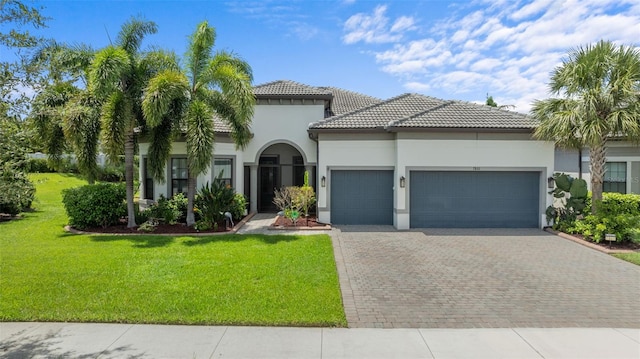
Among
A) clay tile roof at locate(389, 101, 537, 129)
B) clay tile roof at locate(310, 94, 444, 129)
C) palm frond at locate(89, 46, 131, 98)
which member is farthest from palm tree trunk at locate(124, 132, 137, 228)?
clay tile roof at locate(389, 101, 537, 129)

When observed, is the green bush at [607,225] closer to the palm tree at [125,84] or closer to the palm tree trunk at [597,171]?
the palm tree trunk at [597,171]

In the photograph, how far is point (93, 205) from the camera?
12727 mm

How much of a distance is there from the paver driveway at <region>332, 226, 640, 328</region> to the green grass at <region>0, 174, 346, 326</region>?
2.43 ft

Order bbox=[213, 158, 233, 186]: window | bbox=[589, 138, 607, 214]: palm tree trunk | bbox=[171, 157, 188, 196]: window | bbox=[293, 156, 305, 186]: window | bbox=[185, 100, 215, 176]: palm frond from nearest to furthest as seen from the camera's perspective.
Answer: bbox=[185, 100, 215, 176]: palm frond → bbox=[589, 138, 607, 214]: palm tree trunk → bbox=[171, 157, 188, 196]: window → bbox=[213, 158, 233, 186]: window → bbox=[293, 156, 305, 186]: window

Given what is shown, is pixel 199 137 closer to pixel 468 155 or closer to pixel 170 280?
pixel 170 280

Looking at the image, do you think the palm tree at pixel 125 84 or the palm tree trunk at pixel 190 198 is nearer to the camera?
the palm tree at pixel 125 84

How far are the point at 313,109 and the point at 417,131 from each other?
576 cm

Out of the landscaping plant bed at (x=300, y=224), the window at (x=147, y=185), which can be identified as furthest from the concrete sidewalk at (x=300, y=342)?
the window at (x=147, y=185)

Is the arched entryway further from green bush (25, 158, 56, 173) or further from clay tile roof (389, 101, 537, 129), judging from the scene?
green bush (25, 158, 56, 173)

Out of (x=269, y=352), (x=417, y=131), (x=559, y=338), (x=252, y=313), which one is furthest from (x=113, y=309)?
(x=417, y=131)

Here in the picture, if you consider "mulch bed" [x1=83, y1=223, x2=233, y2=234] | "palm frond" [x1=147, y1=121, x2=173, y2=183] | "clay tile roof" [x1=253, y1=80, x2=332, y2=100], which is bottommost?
"mulch bed" [x1=83, y1=223, x2=233, y2=234]

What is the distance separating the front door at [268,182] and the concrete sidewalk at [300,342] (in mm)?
13212

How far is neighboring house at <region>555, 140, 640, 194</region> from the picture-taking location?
16.0 meters

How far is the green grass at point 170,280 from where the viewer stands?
563 cm
